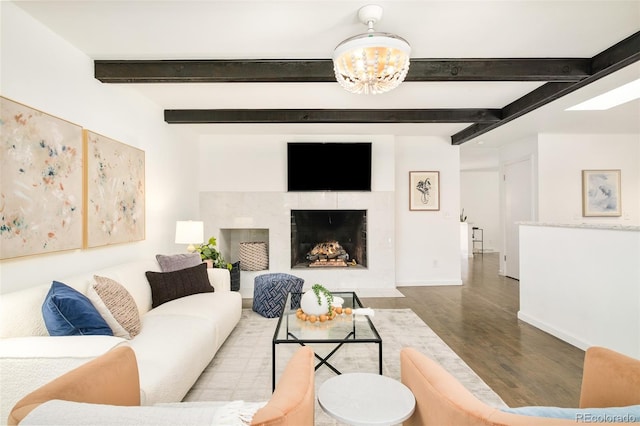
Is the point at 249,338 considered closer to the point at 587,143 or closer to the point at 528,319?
the point at 528,319

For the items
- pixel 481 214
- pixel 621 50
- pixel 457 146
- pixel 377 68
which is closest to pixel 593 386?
pixel 377 68

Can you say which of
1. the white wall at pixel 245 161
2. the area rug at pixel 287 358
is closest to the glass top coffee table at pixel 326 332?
the area rug at pixel 287 358

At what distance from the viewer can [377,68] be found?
1.87 m

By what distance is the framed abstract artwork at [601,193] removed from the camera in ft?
17.4

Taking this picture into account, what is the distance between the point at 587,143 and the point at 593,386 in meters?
5.56

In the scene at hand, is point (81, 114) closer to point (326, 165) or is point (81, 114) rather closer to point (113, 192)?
point (113, 192)

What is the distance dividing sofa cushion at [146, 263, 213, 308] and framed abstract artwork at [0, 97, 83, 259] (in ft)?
2.25

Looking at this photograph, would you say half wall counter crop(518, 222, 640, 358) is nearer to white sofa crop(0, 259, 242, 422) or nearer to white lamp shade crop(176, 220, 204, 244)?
white sofa crop(0, 259, 242, 422)

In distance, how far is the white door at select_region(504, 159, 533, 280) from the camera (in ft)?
18.4

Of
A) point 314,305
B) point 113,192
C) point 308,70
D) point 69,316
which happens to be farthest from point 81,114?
point 314,305

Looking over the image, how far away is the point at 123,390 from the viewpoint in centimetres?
127

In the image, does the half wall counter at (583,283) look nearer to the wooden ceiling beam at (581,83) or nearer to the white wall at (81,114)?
the wooden ceiling beam at (581,83)

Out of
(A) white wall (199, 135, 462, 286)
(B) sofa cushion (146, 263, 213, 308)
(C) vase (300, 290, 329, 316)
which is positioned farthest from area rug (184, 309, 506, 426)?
(A) white wall (199, 135, 462, 286)

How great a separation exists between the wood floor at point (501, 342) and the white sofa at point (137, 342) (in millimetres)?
2056
